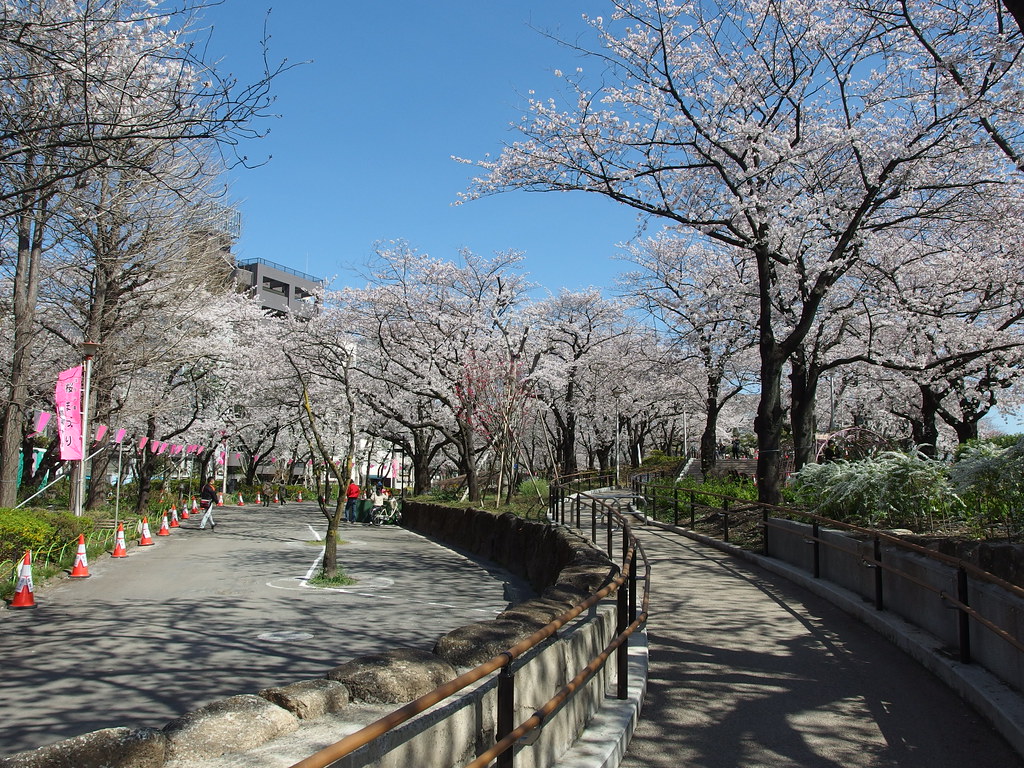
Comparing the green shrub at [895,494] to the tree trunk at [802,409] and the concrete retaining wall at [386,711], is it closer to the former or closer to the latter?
the concrete retaining wall at [386,711]

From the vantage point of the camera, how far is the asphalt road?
7.20 m

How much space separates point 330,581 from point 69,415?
7.48m

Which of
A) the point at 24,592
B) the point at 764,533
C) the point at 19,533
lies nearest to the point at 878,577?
the point at 764,533

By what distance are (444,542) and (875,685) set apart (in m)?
19.1

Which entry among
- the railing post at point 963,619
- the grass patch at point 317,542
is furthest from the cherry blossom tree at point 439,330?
the railing post at point 963,619

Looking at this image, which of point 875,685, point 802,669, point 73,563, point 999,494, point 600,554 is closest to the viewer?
point 875,685

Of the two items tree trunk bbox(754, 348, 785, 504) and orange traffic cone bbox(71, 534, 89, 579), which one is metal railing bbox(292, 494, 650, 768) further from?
orange traffic cone bbox(71, 534, 89, 579)

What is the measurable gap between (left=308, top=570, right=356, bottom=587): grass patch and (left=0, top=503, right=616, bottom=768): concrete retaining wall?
30.1 ft

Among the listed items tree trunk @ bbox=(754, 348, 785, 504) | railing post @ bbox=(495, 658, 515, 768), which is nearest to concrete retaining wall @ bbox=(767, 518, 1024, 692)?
tree trunk @ bbox=(754, 348, 785, 504)

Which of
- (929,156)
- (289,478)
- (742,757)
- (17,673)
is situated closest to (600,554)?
(742,757)

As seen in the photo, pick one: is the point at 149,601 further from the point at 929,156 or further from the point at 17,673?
the point at 929,156

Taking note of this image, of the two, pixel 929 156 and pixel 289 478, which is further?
pixel 289 478

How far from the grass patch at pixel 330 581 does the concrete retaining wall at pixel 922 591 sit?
7.76m

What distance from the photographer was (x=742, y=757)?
5.08 metres
